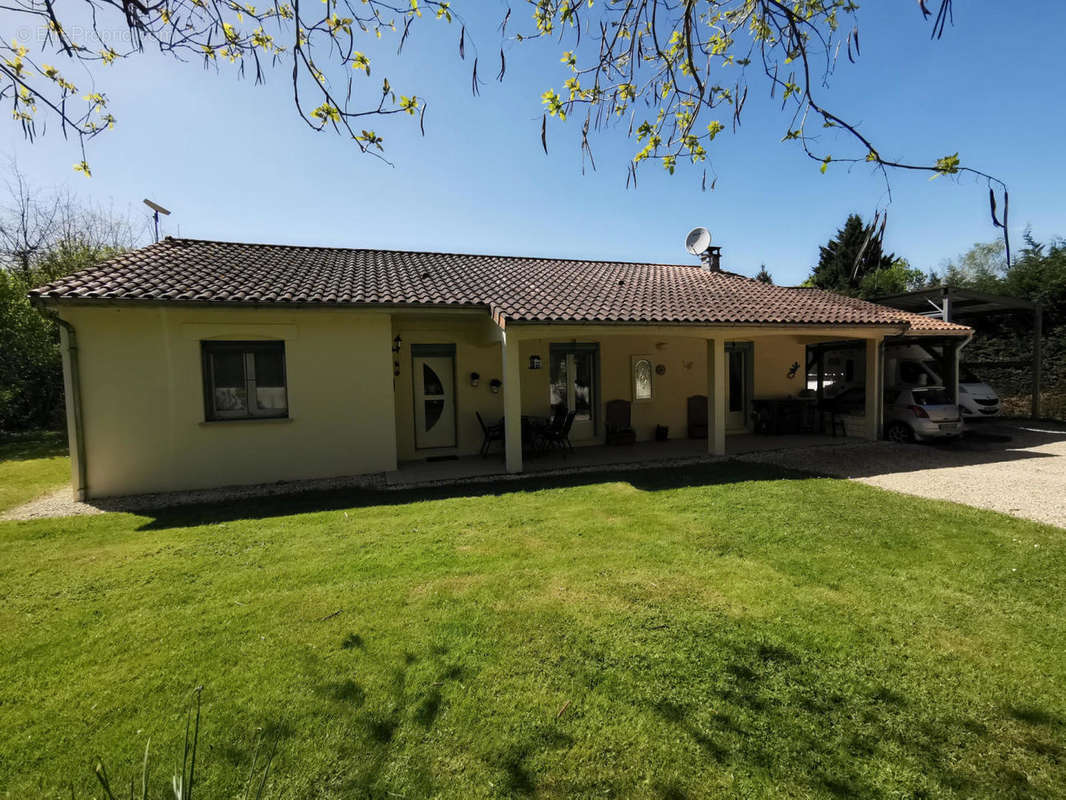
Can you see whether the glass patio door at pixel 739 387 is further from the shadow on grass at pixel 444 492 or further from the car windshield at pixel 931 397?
the shadow on grass at pixel 444 492

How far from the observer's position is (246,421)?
862 centimetres

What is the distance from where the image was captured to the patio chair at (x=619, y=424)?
1224 cm

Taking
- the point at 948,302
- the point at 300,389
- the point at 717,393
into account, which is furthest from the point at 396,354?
the point at 948,302

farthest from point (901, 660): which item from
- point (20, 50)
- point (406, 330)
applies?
point (406, 330)

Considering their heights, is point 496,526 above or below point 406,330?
below

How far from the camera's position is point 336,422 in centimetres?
916

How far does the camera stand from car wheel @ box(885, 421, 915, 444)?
39.0 feet

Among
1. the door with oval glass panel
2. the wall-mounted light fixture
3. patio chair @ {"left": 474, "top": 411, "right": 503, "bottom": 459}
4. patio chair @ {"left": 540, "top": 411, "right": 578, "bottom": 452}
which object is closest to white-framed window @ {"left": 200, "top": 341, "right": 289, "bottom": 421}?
the wall-mounted light fixture

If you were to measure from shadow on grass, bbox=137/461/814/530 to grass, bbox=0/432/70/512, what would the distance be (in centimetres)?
285

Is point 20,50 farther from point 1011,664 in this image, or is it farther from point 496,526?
point 1011,664

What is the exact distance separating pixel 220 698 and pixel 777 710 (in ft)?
10.7

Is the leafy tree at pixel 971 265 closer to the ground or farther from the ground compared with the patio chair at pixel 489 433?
farther from the ground

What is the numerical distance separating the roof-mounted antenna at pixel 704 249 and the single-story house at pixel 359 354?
3324mm

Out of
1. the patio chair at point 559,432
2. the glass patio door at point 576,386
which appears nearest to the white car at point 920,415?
the glass patio door at point 576,386
